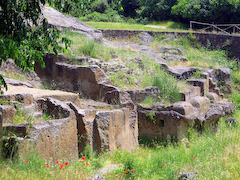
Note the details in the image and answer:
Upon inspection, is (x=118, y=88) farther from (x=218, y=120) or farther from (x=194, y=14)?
(x=194, y=14)

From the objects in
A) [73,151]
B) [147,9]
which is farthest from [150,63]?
[147,9]

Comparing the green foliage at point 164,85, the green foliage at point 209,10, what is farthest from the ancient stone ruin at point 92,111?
the green foliage at point 209,10

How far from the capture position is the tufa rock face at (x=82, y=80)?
436 inches

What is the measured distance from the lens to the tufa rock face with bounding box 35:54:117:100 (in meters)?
11.1

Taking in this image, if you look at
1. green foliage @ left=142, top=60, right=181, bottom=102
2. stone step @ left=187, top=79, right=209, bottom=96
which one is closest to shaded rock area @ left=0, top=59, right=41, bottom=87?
green foliage @ left=142, top=60, right=181, bottom=102

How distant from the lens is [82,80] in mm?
11273

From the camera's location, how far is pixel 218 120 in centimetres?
1209

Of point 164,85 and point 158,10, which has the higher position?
point 158,10

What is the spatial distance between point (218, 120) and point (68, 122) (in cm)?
655

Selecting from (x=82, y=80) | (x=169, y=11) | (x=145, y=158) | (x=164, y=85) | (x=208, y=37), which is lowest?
(x=145, y=158)

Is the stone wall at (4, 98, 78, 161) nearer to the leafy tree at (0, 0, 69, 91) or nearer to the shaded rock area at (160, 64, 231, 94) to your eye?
the leafy tree at (0, 0, 69, 91)

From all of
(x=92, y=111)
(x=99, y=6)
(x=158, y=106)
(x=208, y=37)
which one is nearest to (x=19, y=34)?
(x=92, y=111)

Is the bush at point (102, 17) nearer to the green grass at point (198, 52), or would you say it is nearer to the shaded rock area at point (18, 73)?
the green grass at point (198, 52)

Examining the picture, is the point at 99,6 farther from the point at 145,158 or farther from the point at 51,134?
the point at 51,134
